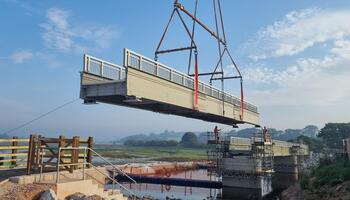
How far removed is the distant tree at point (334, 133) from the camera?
118000mm

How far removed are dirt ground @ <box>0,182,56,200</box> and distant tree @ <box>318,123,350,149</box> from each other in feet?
393

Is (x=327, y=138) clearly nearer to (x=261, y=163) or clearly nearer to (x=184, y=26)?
(x=261, y=163)

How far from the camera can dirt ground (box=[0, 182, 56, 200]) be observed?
11.9 meters

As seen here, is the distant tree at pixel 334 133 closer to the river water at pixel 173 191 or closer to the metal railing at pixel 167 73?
the river water at pixel 173 191

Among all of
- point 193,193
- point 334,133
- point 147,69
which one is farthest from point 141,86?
point 334,133

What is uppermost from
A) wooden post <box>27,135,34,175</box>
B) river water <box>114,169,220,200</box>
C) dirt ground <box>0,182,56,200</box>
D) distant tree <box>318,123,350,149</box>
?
distant tree <box>318,123,350,149</box>

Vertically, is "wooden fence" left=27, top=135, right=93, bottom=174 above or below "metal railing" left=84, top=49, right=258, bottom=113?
below

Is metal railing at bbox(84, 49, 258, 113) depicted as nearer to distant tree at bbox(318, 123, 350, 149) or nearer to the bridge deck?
the bridge deck

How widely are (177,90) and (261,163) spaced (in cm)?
1888

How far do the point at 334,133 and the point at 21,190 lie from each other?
12502cm

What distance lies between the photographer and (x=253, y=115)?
44156mm

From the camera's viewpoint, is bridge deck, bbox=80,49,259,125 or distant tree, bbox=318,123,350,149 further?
distant tree, bbox=318,123,350,149

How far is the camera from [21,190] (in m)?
12.4

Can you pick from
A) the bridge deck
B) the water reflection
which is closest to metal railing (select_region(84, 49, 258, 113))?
the bridge deck
